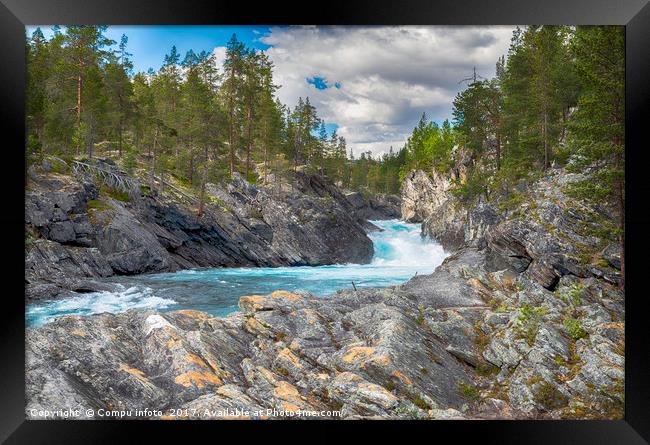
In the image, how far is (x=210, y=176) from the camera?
67.9ft

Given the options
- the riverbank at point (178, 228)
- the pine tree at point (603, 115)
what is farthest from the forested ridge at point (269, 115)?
the riverbank at point (178, 228)

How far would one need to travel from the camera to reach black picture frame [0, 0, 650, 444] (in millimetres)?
6027

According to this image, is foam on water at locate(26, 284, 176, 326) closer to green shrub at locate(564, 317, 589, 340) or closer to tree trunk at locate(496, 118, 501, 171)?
green shrub at locate(564, 317, 589, 340)

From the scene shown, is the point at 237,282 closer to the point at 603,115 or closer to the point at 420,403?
the point at 420,403

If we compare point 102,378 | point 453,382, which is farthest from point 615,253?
point 102,378

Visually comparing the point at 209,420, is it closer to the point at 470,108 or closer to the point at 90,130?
the point at 470,108

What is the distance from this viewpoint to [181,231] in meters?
20.3

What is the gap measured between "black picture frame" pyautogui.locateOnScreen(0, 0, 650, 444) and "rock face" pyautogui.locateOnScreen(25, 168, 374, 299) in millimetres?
2337

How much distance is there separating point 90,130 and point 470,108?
47.7ft

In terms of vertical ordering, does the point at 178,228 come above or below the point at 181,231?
above
